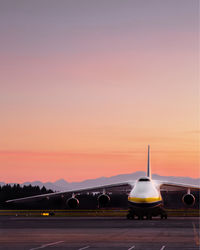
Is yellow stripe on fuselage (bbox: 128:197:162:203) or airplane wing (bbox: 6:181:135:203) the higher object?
airplane wing (bbox: 6:181:135:203)

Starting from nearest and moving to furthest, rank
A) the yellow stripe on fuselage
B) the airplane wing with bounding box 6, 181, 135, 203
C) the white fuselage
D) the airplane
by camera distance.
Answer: the yellow stripe on fuselage, the white fuselage, the airplane, the airplane wing with bounding box 6, 181, 135, 203

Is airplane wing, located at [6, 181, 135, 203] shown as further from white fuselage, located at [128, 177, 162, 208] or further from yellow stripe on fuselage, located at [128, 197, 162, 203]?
yellow stripe on fuselage, located at [128, 197, 162, 203]

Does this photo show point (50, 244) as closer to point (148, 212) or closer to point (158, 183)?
point (148, 212)

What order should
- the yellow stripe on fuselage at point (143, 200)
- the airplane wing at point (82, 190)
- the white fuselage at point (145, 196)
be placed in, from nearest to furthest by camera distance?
the yellow stripe on fuselage at point (143, 200)
the white fuselage at point (145, 196)
the airplane wing at point (82, 190)

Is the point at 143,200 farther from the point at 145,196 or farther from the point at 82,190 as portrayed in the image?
the point at 82,190

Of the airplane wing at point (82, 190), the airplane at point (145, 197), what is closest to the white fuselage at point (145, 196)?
the airplane at point (145, 197)

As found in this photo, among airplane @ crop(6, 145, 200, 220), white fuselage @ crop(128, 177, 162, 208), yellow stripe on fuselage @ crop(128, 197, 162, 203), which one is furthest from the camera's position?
airplane @ crop(6, 145, 200, 220)

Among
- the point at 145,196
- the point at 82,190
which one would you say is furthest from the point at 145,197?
the point at 82,190

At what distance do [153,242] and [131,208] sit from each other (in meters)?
26.8

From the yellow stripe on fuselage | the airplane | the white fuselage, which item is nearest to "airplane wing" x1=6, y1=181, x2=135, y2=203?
the airplane

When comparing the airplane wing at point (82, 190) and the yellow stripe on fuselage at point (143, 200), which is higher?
the airplane wing at point (82, 190)

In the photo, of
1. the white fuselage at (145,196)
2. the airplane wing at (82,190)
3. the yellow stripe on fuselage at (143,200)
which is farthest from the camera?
the airplane wing at (82,190)

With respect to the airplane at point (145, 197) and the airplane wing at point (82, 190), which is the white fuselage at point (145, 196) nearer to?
the airplane at point (145, 197)

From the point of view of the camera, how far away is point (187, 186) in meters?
57.2
